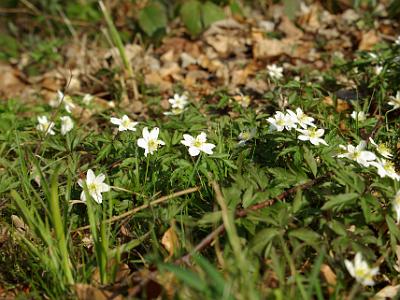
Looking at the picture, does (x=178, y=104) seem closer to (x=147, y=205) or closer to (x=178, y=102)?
(x=178, y=102)

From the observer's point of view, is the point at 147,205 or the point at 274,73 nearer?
the point at 147,205

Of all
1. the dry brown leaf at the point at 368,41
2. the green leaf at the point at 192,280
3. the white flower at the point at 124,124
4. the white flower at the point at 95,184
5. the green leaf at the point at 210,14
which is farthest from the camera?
the green leaf at the point at 210,14

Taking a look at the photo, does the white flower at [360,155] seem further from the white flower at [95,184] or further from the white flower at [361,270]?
the white flower at [95,184]

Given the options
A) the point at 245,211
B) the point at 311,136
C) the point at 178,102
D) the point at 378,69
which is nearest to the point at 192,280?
the point at 245,211

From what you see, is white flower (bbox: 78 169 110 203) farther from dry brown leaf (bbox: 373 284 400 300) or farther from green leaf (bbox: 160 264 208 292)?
dry brown leaf (bbox: 373 284 400 300)

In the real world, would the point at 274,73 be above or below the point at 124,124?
below

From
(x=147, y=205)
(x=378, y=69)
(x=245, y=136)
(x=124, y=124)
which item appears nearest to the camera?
(x=147, y=205)

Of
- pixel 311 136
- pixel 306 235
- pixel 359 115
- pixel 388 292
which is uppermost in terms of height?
pixel 311 136

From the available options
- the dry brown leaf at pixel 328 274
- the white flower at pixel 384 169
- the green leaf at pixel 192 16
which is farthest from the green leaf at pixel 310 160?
the green leaf at pixel 192 16
